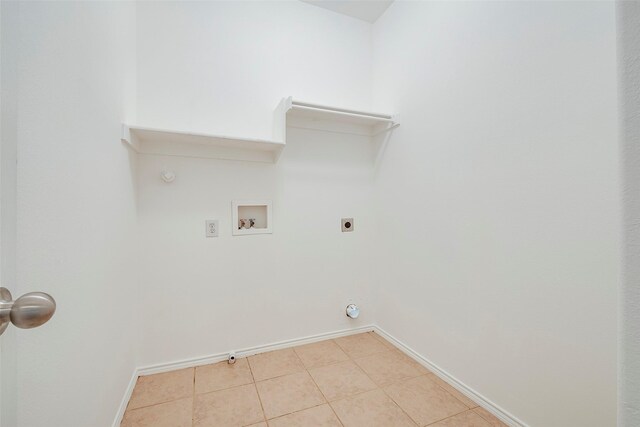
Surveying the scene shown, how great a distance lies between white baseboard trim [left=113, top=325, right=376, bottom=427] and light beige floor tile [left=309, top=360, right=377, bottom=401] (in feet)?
1.16

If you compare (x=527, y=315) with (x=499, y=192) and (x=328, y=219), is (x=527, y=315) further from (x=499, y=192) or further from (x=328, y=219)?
(x=328, y=219)

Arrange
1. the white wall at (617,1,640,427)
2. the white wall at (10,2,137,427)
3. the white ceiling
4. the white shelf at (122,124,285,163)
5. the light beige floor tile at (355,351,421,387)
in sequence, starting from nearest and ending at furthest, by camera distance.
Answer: the white wall at (617,1,640,427)
the white wall at (10,2,137,427)
the white shelf at (122,124,285,163)
the light beige floor tile at (355,351,421,387)
the white ceiling

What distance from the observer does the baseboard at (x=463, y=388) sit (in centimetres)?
135

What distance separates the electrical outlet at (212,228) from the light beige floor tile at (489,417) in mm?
1896

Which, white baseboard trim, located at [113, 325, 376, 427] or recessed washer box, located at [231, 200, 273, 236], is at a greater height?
recessed washer box, located at [231, 200, 273, 236]

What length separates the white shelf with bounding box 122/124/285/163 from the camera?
1582mm

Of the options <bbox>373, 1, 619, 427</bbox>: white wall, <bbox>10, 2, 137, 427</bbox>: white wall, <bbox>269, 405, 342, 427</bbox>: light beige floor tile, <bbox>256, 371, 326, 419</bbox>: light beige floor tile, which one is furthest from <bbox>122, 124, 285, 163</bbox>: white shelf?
<bbox>269, 405, 342, 427</bbox>: light beige floor tile

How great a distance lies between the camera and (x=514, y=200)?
1316 mm

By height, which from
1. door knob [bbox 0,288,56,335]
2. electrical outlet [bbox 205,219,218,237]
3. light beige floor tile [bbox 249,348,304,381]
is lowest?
light beige floor tile [bbox 249,348,304,381]

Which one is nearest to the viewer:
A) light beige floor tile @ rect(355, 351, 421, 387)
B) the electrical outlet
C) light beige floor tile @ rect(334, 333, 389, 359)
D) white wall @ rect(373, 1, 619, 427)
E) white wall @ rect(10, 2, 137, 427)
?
white wall @ rect(10, 2, 137, 427)

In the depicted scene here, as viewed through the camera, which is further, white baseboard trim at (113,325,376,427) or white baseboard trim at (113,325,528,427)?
white baseboard trim at (113,325,376,427)

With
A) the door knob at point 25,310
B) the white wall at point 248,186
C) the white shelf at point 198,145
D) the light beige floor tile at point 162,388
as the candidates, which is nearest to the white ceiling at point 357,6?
the white wall at point 248,186

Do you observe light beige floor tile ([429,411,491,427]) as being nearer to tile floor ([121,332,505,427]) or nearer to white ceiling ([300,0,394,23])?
tile floor ([121,332,505,427])

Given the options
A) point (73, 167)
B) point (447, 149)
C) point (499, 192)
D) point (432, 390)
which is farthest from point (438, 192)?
point (73, 167)
